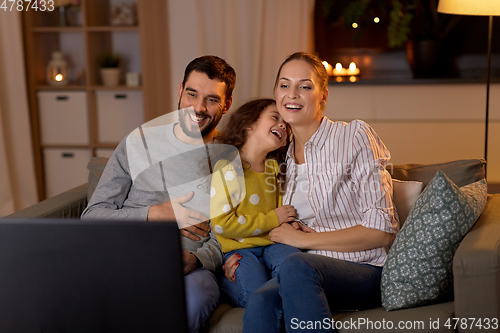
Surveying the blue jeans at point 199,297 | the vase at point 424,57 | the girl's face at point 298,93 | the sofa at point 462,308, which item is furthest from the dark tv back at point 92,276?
the vase at point 424,57

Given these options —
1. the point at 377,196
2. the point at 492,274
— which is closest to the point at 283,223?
the point at 377,196

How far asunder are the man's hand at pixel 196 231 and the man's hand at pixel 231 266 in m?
0.14

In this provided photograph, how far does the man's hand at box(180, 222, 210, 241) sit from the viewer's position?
1.54 m

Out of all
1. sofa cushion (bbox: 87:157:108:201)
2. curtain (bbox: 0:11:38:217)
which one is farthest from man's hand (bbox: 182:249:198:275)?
curtain (bbox: 0:11:38:217)

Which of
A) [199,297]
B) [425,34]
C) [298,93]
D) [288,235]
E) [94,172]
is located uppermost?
[425,34]

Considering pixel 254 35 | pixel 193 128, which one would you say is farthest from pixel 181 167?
pixel 254 35

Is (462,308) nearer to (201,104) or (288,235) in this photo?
(288,235)

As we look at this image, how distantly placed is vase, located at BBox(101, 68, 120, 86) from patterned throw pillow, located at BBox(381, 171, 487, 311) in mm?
2497

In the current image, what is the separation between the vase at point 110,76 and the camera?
3.22 metres

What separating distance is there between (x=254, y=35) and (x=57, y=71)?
138 centimetres

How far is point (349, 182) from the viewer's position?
1.45 m

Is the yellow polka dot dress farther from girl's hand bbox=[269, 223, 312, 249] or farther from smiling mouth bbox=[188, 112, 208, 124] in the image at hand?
smiling mouth bbox=[188, 112, 208, 124]

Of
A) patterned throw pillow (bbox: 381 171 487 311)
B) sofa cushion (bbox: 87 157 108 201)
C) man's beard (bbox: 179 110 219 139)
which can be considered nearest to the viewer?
patterned throw pillow (bbox: 381 171 487 311)

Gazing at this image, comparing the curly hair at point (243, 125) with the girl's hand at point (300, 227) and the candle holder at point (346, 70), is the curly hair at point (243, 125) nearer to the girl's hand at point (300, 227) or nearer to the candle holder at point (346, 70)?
the girl's hand at point (300, 227)
